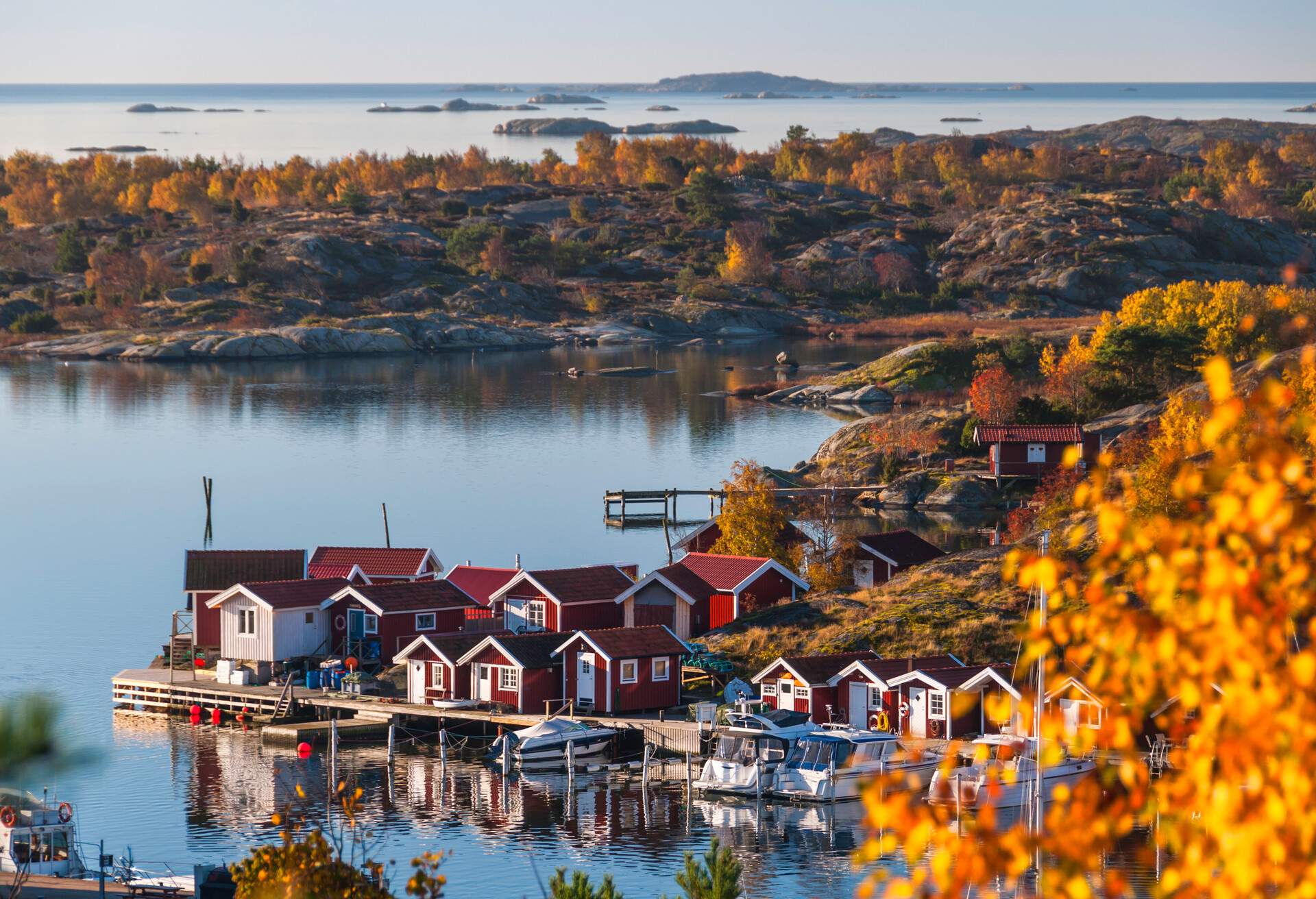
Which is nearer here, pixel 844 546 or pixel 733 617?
pixel 733 617

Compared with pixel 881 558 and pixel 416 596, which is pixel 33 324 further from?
pixel 881 558

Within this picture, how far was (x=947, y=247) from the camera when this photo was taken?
19238 centimetres

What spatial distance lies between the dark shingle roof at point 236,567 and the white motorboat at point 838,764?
19765mm

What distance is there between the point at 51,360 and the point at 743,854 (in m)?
125

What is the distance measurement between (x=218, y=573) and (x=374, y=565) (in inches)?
203

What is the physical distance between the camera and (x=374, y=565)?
5862cm

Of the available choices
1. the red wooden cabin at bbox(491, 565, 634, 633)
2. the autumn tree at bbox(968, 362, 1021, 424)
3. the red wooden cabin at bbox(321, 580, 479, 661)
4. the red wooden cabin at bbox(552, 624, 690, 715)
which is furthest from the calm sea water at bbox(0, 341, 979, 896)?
the autumn tree at bbox(968, 362, 1021, 424)

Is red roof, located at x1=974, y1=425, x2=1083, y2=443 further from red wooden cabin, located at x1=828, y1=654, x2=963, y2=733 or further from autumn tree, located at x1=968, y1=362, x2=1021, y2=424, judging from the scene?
red wooden cabin, located at x1=828, y1=654, x2=963, y2=733

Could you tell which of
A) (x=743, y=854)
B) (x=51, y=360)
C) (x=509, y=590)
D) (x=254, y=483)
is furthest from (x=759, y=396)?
(x=743, y=854)

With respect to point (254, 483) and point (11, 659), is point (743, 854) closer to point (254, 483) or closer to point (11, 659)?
point (11, 659)

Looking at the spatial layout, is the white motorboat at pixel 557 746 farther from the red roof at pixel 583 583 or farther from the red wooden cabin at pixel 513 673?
the red roof at pixel 583 583

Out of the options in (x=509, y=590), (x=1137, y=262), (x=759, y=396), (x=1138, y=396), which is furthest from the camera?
(x=1137, y=262)

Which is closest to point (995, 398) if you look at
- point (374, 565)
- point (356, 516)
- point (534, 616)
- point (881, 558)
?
point (356, 516)

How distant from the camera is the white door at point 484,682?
4950cm
